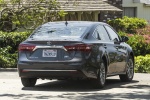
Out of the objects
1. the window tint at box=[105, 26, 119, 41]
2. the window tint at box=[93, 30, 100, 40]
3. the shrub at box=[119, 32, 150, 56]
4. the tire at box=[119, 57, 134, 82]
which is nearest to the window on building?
the shrub at box=[119, 32, 150, 56]

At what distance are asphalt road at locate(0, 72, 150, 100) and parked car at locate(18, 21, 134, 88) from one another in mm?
323

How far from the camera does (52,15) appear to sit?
83.8ft

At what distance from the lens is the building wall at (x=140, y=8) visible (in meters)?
35.7

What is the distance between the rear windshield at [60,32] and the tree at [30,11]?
961 cm

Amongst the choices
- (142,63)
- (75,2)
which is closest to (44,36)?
(142,63)

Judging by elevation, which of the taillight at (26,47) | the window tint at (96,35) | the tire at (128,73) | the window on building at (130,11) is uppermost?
the window tint at (96,35)

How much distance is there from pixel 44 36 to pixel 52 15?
11195mm

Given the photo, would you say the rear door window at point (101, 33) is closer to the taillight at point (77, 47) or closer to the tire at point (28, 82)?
the taillight at point (77, 47)

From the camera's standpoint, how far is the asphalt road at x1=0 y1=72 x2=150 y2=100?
12719 mm

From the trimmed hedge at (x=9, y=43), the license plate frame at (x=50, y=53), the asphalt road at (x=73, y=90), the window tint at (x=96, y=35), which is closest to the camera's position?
the asphalt road at (x=73, y=90)

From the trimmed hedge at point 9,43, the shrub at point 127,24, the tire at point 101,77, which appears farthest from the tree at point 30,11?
the tire at point 101,77

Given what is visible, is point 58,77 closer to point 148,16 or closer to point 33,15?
point 33,15

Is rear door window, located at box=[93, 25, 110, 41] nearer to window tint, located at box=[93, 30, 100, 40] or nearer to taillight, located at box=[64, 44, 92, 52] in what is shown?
window tint, located at box=[93, 30, 100, 40]

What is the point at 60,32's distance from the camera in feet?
47.7
